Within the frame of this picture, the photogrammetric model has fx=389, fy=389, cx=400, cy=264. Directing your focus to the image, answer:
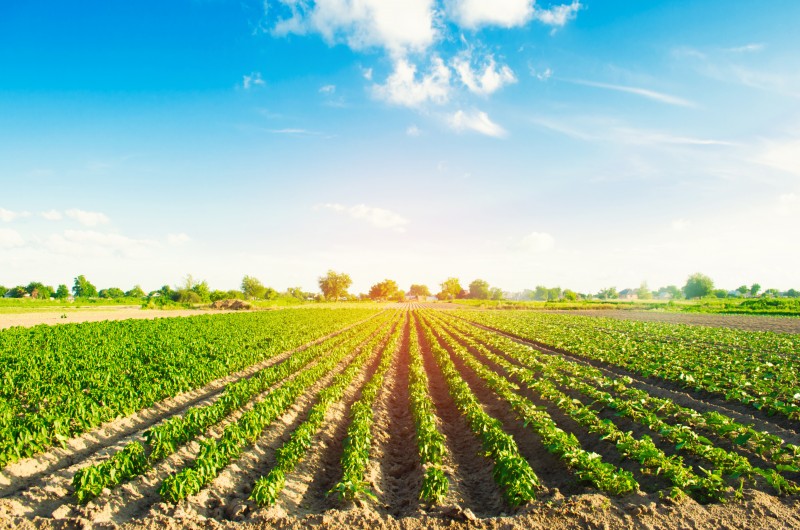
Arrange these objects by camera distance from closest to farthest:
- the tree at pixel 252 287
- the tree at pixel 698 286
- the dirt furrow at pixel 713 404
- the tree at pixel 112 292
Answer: the dirt furrow at pixel 713 404, the tree at pixel 252 287, the tree at pixel 698 286, the tree at pixel 112 292

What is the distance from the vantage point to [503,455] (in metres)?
7.56

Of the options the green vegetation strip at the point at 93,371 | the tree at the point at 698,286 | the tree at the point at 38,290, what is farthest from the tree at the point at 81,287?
the tree at the point at 698,286

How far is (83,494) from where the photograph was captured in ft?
21.3

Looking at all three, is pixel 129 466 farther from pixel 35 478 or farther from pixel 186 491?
pixel 35 478

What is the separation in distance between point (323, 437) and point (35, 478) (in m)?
5.75

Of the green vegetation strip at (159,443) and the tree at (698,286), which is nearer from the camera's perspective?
the green vegetation strip at (159,443)

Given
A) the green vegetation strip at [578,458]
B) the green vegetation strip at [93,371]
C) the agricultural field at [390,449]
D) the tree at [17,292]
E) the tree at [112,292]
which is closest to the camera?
the agricultural field at [390,449]

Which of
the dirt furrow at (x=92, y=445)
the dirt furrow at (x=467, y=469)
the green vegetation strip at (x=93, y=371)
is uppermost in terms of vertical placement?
the green vegetation strip at (x=93, y=371)

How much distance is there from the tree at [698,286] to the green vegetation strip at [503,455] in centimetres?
17728

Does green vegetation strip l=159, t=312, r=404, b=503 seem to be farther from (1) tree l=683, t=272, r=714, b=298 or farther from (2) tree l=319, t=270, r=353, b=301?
(1) tree l=683, t=272, r=714, b=298

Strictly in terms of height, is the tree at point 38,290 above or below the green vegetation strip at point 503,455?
above

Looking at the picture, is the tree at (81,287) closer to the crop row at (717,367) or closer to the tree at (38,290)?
the tree at (38,290)

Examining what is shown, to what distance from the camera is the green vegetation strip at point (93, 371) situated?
29.6 feet

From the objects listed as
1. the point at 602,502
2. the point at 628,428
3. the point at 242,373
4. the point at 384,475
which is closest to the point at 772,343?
the point at 628,428
